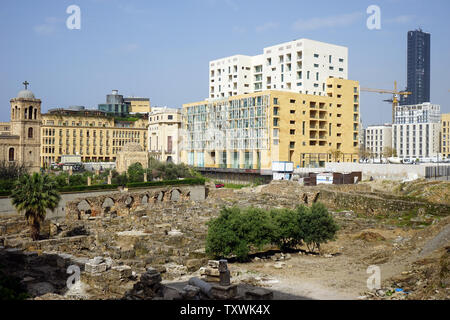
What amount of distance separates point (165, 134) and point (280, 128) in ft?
134

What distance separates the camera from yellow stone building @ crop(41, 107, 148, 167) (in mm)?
105812

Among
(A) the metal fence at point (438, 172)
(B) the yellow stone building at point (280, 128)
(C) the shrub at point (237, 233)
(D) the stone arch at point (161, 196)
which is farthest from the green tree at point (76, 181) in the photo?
(A) the metal fence at point (438, 172)

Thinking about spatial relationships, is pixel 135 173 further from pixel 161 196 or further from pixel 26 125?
pixel 26 125

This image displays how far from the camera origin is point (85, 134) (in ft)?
365

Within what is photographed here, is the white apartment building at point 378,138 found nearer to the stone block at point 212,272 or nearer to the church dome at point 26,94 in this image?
the church dome at point 26,94

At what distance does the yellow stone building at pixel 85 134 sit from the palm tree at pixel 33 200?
243 feet

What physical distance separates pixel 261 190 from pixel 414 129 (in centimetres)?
11795

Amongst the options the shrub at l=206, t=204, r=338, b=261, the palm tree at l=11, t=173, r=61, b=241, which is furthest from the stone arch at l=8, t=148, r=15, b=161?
the shrub at l=206, t=204, r=338, b=261

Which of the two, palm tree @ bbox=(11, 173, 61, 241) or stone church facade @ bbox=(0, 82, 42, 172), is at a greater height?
stone church facade @ bbox=(0, 82, 42, 172)

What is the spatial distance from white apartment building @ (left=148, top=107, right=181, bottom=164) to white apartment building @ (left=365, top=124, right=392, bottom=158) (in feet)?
334

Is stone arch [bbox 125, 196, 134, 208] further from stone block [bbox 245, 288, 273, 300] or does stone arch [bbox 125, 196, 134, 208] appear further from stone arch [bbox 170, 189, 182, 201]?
stone block [bbox 245, 288, 273, 300]

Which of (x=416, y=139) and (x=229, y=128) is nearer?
(x=229, y=128)

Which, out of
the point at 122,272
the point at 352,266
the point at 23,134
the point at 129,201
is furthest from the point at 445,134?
the point at 122,272
